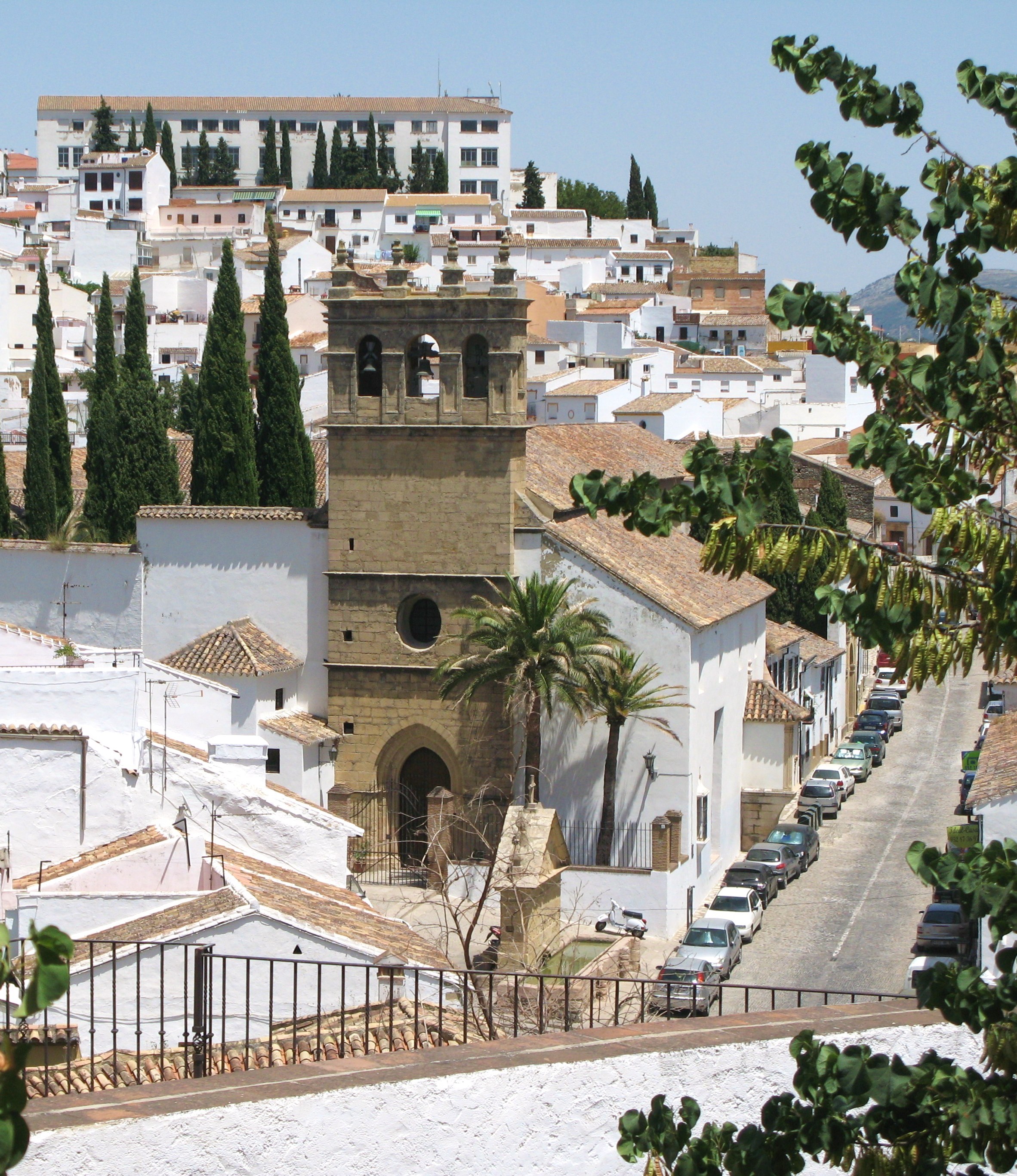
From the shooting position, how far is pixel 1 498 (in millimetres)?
45500

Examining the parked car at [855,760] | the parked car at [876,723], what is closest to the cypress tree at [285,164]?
the parked car at [876,723]

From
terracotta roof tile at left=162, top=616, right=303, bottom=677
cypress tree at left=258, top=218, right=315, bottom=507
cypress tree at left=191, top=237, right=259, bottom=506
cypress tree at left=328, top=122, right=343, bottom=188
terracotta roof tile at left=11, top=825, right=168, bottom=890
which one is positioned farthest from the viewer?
cypress tree at left=328, top=122, right=343, bottom=188

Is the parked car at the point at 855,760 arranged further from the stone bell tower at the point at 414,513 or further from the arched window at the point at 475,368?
the arched window at the point at 475,368

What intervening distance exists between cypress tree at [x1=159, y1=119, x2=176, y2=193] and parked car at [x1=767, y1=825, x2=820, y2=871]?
297ft

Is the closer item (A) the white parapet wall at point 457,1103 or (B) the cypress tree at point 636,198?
(A) the white parapet wall at point 457,1103

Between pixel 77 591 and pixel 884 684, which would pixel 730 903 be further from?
pixel 884 684

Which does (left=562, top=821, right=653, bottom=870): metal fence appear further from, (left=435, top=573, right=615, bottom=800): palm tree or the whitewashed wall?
the whitewashed wall

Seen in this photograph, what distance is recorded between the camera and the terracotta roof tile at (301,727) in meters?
33.0

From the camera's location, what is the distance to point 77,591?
35406 mm

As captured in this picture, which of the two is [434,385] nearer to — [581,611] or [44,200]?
[581,611]

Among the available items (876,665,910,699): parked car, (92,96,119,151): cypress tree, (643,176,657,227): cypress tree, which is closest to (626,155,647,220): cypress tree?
(643,176,657,227): cypress tree

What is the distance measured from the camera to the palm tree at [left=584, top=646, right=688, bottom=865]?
3162 centimetres

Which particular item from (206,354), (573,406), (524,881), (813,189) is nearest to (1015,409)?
(813,189)

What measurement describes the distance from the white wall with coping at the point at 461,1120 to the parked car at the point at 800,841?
81.1 ft
